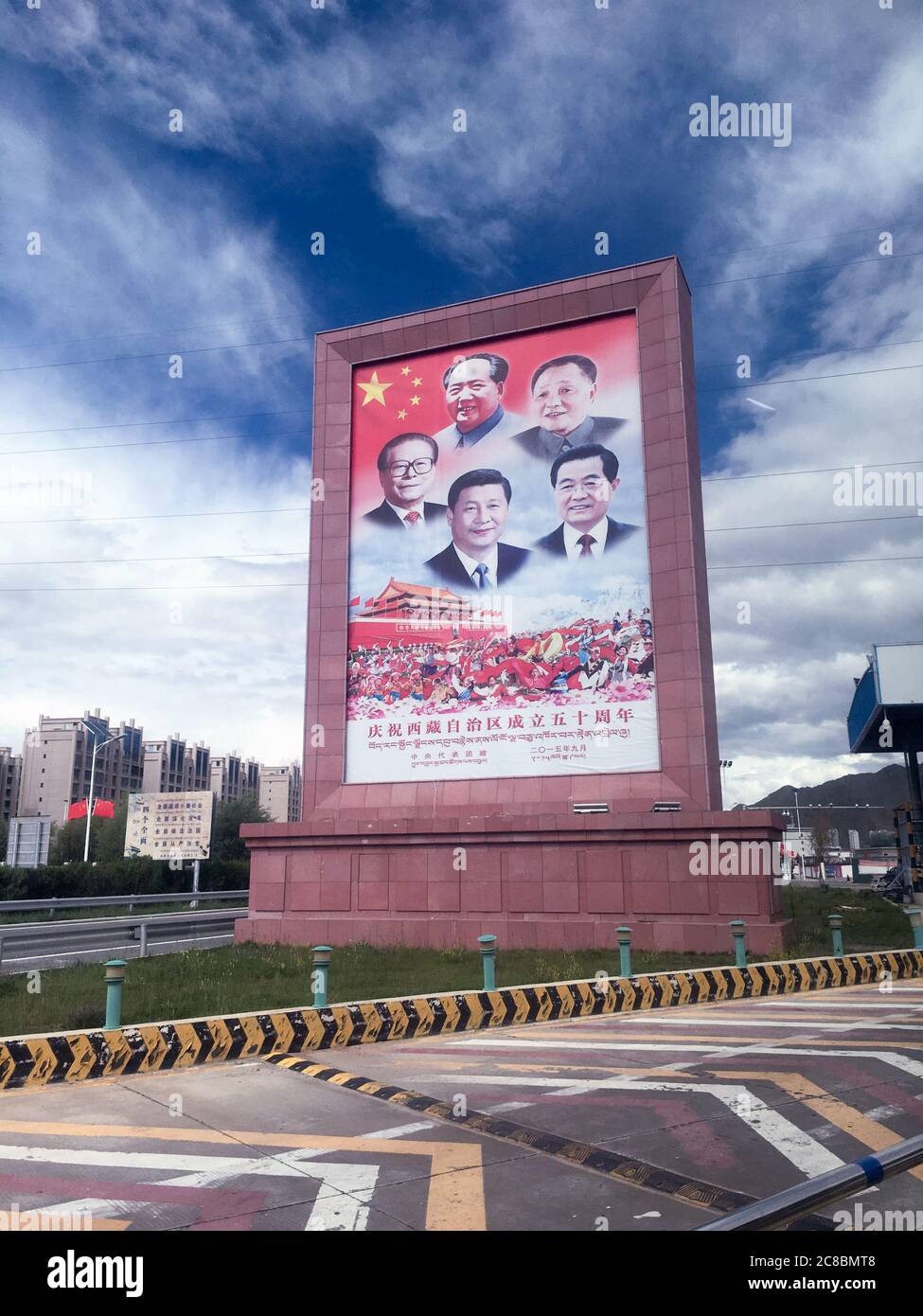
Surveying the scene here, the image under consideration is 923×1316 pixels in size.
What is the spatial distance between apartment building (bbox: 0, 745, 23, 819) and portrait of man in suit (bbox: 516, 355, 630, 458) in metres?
129

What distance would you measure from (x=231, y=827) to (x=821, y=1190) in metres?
66.5

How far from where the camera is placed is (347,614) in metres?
28.1

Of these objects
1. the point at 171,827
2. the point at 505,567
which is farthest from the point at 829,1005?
the point at 171,827

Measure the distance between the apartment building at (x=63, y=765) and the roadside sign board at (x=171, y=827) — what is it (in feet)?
308

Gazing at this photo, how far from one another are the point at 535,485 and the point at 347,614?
255 inches

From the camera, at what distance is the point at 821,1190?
616cm

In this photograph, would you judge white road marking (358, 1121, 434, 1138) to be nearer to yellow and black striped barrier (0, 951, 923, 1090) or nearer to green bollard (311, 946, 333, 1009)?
yellow and black striped barrier (0, 951, 923, 1090)

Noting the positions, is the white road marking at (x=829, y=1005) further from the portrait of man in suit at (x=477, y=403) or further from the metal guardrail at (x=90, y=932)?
the portrait of man in suit at (x=477, y=403)

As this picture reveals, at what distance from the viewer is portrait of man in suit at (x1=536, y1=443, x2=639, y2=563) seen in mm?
25812

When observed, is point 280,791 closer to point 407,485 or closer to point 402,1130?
point 407,485

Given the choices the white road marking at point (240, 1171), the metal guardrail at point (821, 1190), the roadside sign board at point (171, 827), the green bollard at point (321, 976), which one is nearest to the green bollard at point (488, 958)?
the green bollard at point (321, 976)

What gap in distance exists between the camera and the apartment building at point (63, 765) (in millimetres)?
130625
